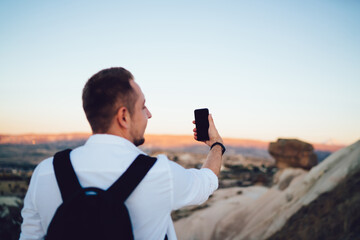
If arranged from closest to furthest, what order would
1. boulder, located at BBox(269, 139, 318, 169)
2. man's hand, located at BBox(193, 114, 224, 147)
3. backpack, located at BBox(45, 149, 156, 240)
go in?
backpack, located at BBox(45, 149, 156, 240) < man's hand, located at BBox(193, 114, 224, 147) < boulder, located at BBox(269, 139, 318, 169)

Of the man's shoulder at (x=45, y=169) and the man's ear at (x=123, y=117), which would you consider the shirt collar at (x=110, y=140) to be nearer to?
the man's ear at (x=123, y=117)

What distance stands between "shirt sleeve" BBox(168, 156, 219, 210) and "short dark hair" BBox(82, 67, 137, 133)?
1.40 ft

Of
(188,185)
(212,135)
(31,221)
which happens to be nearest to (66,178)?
(31,221)

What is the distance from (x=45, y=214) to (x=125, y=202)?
45 centimetres

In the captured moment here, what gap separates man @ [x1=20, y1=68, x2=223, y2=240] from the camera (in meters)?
1.25

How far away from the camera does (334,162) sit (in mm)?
8141

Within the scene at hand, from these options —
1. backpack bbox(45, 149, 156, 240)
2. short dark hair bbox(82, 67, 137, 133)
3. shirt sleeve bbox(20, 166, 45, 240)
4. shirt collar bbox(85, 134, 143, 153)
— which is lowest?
shirt sleeve bbox(20, 166, 45, 240)

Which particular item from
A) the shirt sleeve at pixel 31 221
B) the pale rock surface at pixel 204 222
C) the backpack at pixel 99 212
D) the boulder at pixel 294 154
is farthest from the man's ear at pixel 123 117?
the boulder at pixel 294 154

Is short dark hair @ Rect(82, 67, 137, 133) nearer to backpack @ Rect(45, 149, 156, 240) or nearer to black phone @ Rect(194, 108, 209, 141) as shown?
backpack @ Rect(45, 149, 156, 240)

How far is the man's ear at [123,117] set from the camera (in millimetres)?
1372

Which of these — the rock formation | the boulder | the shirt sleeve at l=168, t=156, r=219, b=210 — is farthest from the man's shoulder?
the boulder

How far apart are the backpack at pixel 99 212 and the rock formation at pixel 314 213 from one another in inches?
169

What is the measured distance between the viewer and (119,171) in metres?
1.23

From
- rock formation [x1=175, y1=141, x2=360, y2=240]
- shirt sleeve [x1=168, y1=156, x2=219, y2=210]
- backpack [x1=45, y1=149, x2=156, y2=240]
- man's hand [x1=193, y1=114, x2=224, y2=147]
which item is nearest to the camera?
backpack [x1=45, y1=149, x2=156, y2=240]
